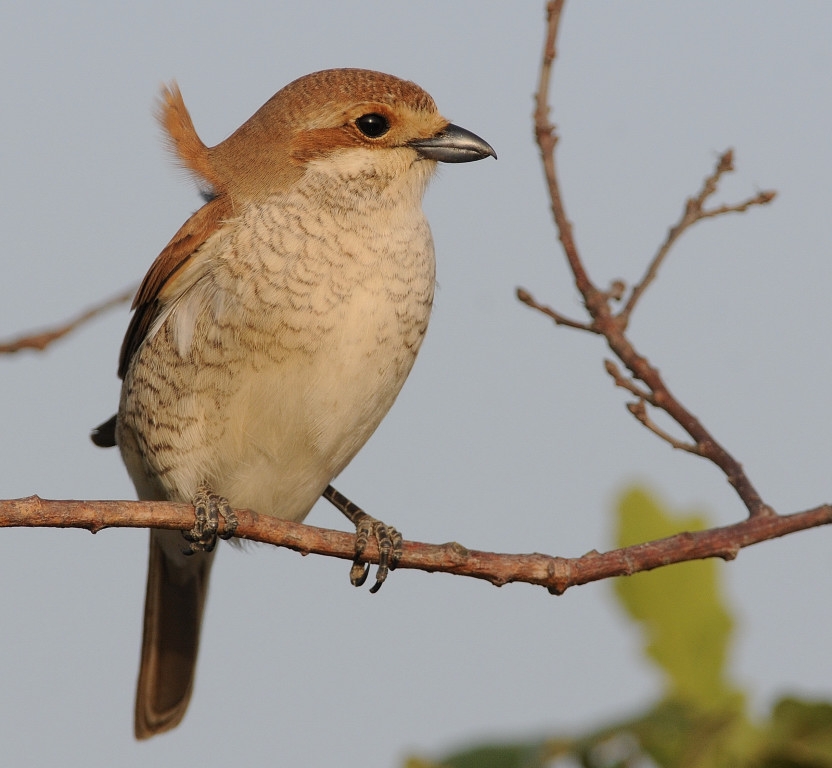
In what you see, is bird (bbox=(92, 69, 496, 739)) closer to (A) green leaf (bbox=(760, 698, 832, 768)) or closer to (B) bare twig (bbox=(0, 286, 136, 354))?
(B) bare twig (bbox=(0, 286, 136, 354))

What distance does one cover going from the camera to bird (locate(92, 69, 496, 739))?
349cm

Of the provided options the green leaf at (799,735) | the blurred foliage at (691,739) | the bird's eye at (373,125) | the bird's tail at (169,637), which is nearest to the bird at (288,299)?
the bird's eye at (373,125)

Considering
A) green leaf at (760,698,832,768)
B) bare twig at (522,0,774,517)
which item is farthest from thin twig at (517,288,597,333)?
green leaf at (760,698,832,768)

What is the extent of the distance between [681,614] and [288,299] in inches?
61.1

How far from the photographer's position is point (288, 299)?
136 inches

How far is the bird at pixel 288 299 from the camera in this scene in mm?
3490

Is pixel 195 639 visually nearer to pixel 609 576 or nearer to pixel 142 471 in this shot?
pixel 142 471

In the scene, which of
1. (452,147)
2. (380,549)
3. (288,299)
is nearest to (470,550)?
(380,549)

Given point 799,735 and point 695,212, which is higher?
point 695,212

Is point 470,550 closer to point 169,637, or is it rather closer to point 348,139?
point 348,139

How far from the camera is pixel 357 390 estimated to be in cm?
362

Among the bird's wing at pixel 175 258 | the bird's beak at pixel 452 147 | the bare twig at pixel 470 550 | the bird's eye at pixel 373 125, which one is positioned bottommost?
the bare twig at pixel 470 550

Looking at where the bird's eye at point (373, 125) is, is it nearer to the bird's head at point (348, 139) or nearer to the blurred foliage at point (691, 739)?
the bird's head at point (348, 139)

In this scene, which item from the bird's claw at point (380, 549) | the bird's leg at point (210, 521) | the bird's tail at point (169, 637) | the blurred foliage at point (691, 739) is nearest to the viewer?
the blurred foliage at point (691, 739)
